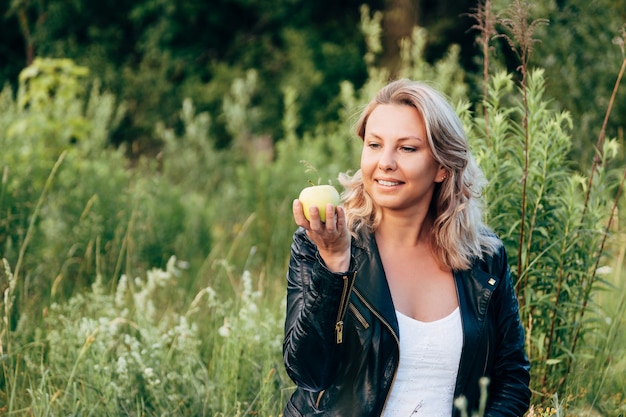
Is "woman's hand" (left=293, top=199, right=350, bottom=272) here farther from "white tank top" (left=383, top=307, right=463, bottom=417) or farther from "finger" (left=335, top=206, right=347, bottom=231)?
"white tank top" (left=383, top=307, right=463, bottom=417)

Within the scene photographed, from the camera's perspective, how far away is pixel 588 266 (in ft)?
11.0

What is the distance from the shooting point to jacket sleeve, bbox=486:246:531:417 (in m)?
2.71

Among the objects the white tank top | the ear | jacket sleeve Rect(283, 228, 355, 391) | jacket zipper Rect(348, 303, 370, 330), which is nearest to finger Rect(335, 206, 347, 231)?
jacket sleeve Rect(283, 228, 355, 391)

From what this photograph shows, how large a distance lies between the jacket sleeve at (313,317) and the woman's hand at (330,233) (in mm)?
29

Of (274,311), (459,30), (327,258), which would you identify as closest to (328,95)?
(459,30)

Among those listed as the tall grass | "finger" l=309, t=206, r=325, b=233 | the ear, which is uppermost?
the ear

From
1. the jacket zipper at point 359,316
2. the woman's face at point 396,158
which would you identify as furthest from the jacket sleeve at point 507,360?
the jacket zipper at point 359,316

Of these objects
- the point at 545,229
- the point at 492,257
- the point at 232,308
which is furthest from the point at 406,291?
the point at 232,308

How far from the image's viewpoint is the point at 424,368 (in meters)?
2.52

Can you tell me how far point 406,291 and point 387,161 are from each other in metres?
0.43

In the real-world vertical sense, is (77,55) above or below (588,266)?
above

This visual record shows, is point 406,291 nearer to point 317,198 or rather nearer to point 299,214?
point 317,198

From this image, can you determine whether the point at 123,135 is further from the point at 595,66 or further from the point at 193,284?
the point at 193,284

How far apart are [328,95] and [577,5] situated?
209 inches
